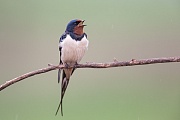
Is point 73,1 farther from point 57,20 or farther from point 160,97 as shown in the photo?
point 160,97

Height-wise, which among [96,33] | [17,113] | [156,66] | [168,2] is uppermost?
[168,2]

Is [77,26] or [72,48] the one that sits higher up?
[77,26]

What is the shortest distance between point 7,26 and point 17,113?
0.84 metres

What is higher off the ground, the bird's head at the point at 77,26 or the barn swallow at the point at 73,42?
the bird's head at the point at 77,26

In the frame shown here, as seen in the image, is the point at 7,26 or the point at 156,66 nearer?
the point at 7,26

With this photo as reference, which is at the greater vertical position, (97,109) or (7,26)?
(7,26)

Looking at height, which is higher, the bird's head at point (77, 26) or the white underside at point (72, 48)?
the bird's head at point (77, 26)

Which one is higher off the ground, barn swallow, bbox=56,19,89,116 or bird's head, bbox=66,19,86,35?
bird's head, bbox=66,19,86,35

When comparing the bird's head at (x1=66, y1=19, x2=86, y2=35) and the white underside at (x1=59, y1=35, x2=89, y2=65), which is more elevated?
the bird's head at (x1=66, y1=19, x2=86, y2=35)

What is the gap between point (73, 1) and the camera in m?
4.34

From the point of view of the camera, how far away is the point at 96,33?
412 centimetres

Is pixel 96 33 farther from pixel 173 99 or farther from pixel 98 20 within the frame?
pixel 173 99

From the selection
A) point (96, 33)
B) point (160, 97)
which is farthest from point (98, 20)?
point (160, 97)

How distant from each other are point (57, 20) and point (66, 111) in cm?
88
